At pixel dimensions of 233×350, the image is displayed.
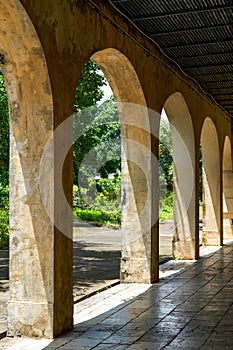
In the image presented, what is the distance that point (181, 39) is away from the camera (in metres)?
8.53

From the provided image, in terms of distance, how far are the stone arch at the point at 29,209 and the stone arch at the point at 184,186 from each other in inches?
244

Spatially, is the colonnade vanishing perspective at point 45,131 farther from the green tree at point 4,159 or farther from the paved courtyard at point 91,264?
the green tree at point 4,159

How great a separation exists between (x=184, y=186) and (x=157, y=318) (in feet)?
18.4

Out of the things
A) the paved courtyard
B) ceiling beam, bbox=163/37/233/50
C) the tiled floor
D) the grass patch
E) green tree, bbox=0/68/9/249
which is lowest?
the tiled floor

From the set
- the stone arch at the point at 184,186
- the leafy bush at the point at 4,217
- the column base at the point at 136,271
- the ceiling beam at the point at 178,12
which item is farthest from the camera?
the leafy bush at the point at 4,217

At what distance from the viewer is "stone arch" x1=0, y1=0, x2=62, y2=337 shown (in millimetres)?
5617

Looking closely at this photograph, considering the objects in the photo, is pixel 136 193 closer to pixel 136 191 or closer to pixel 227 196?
pixel 136 191

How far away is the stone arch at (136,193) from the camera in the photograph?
8.80 m

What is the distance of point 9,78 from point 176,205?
7.00 m

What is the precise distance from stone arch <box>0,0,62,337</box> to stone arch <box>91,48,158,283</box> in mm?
3144

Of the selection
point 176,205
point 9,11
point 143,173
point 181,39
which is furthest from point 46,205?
point 176,205

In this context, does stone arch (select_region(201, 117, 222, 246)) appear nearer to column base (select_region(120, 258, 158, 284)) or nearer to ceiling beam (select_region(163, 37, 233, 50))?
ceiling beam (select_region(163, 37, 233, 50))

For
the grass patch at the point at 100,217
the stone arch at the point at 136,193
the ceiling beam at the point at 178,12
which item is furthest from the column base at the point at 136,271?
the grass patch at the point at 100,217

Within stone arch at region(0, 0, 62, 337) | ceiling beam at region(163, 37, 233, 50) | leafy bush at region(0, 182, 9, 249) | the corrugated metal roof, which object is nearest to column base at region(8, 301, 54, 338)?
stone arch at region(0, 0, 62, 337)
